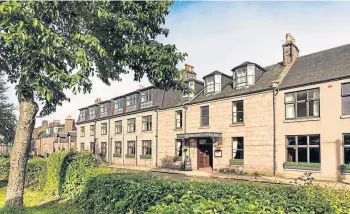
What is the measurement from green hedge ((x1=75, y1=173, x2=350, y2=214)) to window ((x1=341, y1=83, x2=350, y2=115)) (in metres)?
17.6

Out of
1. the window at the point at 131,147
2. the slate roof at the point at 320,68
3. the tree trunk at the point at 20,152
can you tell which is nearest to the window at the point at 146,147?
the window at the point at 131,147

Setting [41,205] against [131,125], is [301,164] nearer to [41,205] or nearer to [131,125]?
[41,205]

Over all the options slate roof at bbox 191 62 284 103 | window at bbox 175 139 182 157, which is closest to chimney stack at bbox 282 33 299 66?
slate roof at bbox 191 62 284 103

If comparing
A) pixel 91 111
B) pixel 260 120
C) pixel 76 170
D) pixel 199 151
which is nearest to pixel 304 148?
pixel 260 120

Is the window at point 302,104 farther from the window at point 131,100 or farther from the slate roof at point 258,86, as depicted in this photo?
the window at point 131,100

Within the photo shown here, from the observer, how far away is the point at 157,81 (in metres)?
9.81

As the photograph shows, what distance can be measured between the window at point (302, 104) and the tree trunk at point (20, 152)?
19.2 m

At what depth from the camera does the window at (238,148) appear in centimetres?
2564

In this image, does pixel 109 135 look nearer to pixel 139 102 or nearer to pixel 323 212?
pixel 139 102

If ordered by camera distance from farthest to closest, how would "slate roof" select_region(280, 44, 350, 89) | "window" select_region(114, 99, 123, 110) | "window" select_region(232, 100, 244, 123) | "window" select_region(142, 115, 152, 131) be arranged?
"window" select_region(114, 99, 123, 110) < "window" select_region(142, 115, 152, 131) < "window" select_region(232, 100, 244, 123) < "slate roof" select_region(280, 44, 350, 89)

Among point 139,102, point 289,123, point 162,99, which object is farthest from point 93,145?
point 289,123

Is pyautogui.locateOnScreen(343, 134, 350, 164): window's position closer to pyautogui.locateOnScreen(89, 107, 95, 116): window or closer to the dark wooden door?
the dark wooden door

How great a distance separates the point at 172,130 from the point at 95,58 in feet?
80.1

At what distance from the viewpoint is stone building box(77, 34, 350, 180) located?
66.8 feet
